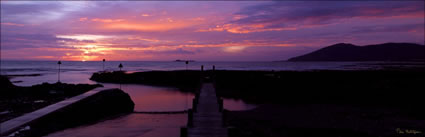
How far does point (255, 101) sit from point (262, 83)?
14.8 metres

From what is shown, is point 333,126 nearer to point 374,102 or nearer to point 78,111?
point 374,102

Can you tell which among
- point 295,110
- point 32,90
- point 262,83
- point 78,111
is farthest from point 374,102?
point 32,90

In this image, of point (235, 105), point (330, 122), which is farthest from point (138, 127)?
point (330, 122)

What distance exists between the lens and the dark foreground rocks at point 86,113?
660 inches

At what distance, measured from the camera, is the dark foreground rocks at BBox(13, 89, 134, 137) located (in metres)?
16.8

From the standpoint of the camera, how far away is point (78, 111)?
21.5 m

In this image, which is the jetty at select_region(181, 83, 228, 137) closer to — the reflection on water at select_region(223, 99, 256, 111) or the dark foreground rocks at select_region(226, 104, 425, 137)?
the dark foreground rocks at select_region(226, 104, 425, 137)

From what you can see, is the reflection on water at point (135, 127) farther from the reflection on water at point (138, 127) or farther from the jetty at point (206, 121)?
the jetty at point (206, 121)

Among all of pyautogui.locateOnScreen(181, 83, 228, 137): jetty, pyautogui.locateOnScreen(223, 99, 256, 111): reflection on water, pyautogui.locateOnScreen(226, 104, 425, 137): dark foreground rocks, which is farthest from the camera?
pyautogui.locateOnScreen(223, 99, 256, 111): reflection on water

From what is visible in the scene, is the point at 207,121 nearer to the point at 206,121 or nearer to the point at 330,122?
the point at 206,121

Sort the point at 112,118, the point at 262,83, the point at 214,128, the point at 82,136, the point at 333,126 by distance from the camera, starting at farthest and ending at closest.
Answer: the point at 262,83 < the point at 112,118 < the point at 333,126 < the point at 82,136 < the point at 214,128

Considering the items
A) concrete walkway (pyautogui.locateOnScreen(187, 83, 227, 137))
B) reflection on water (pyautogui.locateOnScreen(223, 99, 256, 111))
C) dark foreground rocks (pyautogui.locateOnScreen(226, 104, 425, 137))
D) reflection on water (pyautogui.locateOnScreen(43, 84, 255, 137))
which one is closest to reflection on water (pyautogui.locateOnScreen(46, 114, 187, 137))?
reflection on water (pyautogui.locateOnScreen(43, 84, 255, 137))

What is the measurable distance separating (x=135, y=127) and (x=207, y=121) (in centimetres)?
789

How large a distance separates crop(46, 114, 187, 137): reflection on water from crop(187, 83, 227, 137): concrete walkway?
300cm
